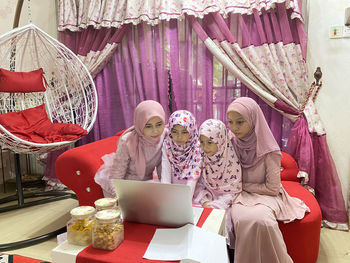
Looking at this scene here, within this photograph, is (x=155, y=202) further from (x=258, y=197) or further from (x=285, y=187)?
(x=285, y=187)

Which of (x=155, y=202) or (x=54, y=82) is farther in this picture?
(x=54, y=82)

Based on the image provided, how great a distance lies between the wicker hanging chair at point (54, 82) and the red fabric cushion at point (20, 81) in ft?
0.68

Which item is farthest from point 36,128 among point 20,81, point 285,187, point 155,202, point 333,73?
point 333,73

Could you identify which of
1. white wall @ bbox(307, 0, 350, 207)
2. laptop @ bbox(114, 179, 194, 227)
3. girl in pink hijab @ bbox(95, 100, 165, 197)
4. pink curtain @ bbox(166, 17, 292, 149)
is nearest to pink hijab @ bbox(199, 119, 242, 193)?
girl in pink hijab @ bbox(95, 100, 165, 197)

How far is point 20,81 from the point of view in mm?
2467

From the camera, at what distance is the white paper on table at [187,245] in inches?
37.9

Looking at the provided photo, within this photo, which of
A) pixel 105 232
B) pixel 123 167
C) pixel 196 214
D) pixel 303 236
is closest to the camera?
pixel 105 232

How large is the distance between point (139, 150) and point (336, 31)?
69.2 inches

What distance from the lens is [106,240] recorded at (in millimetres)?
997

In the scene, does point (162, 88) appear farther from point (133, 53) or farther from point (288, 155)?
point (288, 155)

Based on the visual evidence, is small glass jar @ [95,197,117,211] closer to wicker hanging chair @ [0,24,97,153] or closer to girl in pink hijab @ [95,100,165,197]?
girl in pink hijab @ [95,100,165,197]

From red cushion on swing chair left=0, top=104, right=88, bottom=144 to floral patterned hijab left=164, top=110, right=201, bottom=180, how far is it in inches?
40.0

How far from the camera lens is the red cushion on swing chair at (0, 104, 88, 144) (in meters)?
2.31

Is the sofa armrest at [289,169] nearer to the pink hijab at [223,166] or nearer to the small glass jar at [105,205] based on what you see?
the pink hijab at [223,166]
